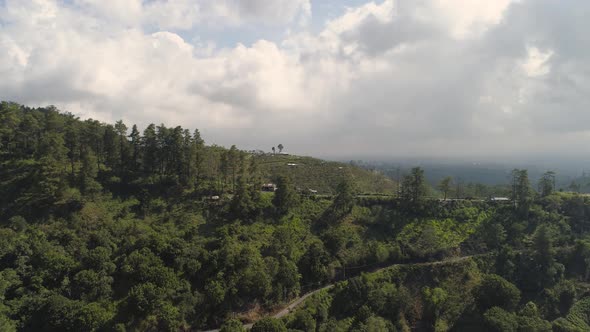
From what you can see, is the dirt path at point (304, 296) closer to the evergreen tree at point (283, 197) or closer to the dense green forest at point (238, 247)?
the dense green forest at point (238, 247)

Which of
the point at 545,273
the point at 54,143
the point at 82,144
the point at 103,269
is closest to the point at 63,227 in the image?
the point at 103,269

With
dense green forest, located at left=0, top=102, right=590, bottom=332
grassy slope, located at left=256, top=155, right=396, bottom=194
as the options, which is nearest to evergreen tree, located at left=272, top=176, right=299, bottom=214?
dense green forest, located at left=0, top=102, right=590, bottom=332

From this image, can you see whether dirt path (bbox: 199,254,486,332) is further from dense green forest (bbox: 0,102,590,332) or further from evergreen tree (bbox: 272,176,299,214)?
evergreen tree (bbox: 272,176,299,214)

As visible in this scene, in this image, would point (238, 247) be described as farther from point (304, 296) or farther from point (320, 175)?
point (320, 175)

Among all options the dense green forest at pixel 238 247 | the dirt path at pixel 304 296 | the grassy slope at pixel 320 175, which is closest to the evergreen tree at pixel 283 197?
the dense green forest at pixel 238 247

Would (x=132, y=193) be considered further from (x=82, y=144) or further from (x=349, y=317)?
(x=349, y=317)

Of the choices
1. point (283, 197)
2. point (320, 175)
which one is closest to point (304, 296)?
point (283, 197)

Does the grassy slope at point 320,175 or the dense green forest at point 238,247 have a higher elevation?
the grassy slope at point 320,175
